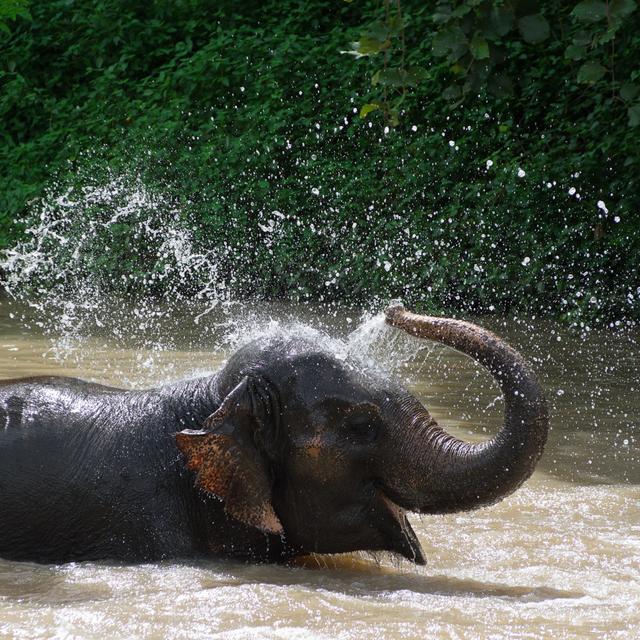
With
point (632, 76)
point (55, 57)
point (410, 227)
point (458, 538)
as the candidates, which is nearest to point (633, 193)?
point (632, 76)

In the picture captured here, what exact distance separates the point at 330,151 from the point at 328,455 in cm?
1143

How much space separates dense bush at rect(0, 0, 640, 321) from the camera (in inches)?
512

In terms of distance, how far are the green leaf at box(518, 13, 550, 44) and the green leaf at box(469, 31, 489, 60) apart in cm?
23

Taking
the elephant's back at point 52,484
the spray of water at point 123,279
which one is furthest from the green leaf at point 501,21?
the spray of water at point 123,279

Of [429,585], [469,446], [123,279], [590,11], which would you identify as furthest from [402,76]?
[123,279]

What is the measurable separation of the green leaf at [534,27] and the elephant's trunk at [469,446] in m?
3.29

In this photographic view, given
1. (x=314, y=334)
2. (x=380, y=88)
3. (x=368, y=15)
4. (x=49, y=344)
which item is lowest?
(x=314, y=334)

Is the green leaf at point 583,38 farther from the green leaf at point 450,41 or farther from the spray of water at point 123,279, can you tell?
the spray of water at point 123,279

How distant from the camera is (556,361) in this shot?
10.2 metres

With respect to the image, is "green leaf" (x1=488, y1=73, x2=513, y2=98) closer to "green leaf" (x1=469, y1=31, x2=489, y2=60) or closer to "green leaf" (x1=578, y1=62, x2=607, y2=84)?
"green leaf" (x1=469, y1=31, x2=489, y2=60)

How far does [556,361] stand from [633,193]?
3.32 m

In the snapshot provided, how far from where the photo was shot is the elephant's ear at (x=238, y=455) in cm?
473

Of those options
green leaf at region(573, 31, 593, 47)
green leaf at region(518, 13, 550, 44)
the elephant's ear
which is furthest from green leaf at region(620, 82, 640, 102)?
the elephant's ear

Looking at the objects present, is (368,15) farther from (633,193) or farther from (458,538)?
(458,538)
